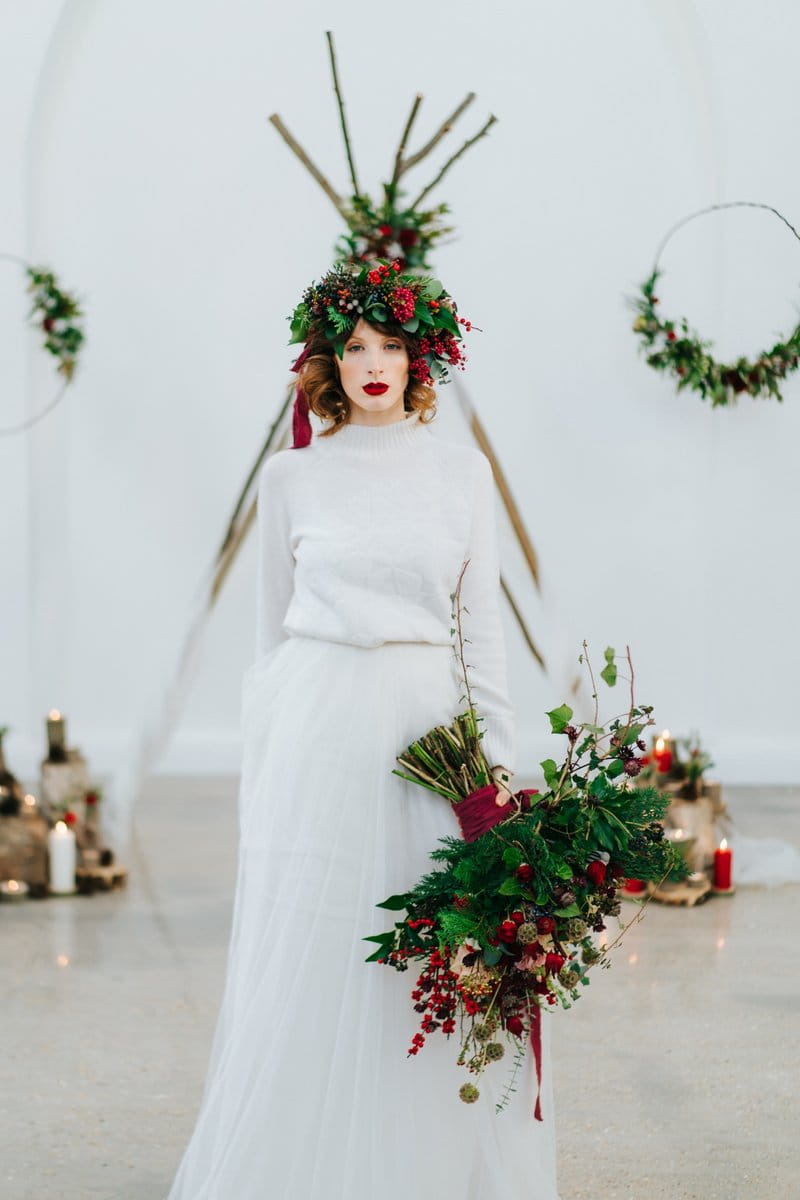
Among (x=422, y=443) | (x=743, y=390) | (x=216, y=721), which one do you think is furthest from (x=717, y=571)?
(x=422, y=443)

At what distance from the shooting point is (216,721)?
24.3ft

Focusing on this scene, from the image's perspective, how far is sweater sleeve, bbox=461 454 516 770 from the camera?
240cm

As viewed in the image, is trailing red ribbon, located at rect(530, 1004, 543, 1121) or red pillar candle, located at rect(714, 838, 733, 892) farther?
red pillar candle, located at rect(714, 838, 733, 892)

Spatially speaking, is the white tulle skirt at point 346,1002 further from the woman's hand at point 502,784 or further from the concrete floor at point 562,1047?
the concrete floor at point 562,1047

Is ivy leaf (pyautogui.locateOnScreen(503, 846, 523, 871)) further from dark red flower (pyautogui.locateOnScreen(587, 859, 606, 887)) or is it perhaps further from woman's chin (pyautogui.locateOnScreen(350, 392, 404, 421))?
woman's chin (pyautogui.locateOnScreen(350, 392, 404, 421))

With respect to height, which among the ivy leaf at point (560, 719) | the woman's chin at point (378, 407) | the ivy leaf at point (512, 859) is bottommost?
the ivy leaf at point (512, 859)

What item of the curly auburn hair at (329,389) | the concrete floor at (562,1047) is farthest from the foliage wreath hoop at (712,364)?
the curly auburn hair at (329,389)

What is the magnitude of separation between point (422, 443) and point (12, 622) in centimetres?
521

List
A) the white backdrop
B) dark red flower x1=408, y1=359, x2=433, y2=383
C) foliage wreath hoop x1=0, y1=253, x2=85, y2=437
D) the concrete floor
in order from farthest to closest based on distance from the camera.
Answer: the white backdrop < foliage wreath hoop x1=0, y1=253, x2=85, y2=437 < the concrete floor < dark red flower x1=408, y1=359, x2=433, y2=383

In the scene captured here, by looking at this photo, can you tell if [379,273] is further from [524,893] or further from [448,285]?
[448,285]

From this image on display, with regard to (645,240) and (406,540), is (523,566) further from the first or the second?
(406,540)

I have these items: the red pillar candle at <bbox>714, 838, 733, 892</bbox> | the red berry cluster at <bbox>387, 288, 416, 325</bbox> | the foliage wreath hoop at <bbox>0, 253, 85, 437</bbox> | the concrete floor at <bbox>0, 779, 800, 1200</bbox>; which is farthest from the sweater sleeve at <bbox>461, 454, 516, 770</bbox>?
the foliage wreath hoop at <bbox>0, 253, 85, 437</bbox>

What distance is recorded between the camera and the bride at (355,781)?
7.61ft

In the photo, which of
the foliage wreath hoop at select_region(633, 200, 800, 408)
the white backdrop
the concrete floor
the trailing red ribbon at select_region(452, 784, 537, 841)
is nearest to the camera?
the trailing red ribbon at select_region(452, 784, 537, 841)
